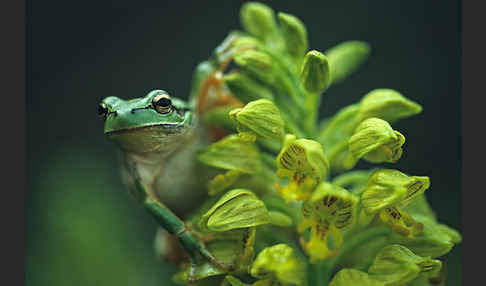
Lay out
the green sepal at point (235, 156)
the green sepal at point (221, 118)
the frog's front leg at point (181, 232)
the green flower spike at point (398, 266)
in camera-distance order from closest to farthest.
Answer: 1. the green flower spike at point (398, 266)
2. the frog's front leg at point (181, 232)
3. the green sepal at point (235, 156)
4. the green sepal at point (221, 118)

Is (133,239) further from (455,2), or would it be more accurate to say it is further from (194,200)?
(455,2)

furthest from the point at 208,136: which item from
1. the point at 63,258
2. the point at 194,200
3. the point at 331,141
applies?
the point at 63,258

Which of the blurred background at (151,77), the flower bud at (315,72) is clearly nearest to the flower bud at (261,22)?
the flower bud at (315,72)

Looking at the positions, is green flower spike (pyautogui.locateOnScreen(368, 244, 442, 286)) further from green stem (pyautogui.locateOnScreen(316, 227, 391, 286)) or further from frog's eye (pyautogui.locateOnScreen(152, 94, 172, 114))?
frog's eye (pyautogui.locateOnScreen(152, 94, 172, 114))

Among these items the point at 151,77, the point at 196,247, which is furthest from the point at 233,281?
the point at 151,77

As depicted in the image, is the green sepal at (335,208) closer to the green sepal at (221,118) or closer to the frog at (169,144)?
the frog at (169,144)

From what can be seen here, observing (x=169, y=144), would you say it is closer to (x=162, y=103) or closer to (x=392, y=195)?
(x=162, y=103)

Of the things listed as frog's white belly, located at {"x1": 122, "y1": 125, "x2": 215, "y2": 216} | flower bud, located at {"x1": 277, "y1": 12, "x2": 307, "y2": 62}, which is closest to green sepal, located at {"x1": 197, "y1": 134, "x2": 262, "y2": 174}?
frog's white belly, located at {"x1": 122, "y1": 125, "x2": 215, "y2": 216}
